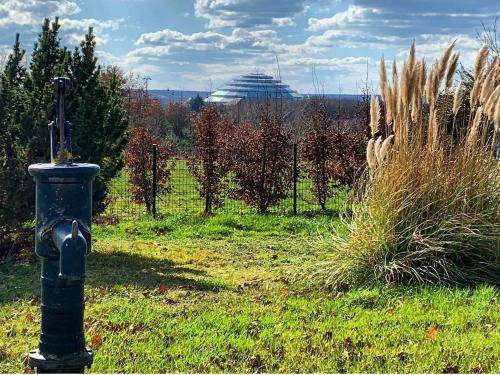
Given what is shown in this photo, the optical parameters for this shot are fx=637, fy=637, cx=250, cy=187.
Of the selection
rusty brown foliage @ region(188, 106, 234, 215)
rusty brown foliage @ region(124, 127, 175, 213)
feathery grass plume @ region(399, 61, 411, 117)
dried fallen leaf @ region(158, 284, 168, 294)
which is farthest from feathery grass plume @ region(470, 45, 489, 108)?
rusty brown foliage @ region(124, 127, 175, 213)

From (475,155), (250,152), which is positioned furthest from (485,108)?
(250,152)

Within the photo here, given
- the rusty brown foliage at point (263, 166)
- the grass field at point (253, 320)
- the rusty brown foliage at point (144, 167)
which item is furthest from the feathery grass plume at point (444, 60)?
the rusty brown foliage at point (144, 167)

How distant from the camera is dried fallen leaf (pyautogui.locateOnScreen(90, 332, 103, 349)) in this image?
4141 millimetres

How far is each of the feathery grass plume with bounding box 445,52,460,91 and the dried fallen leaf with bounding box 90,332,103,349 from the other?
156 inches

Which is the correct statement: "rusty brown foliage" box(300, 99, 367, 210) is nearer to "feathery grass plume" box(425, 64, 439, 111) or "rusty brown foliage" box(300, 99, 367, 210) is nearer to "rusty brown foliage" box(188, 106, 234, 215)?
"rusty brown foliage" box(188, 106, 234, 215)

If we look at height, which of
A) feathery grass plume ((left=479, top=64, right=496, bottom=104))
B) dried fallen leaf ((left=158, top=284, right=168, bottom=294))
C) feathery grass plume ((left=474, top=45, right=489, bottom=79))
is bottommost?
dried fallen leaf ((left=158, top=284, right=168, bottom=294))

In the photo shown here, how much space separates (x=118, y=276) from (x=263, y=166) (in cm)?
644

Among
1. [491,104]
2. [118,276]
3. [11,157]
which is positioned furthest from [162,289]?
[491,104]

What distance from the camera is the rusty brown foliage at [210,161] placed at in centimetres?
1253

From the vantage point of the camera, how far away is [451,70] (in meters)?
6.00

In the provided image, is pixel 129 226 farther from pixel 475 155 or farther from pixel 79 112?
pixel 475 155

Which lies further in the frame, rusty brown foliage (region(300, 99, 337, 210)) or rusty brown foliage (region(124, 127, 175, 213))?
rusty brown foliage (region(300, 99, 337, 210))

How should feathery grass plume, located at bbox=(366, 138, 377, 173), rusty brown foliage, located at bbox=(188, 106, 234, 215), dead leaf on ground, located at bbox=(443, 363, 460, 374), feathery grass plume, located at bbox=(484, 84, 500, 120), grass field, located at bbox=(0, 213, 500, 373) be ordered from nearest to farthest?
dead leaf on ground, located at bbox=(443, 363, 460, 374)
grass field, located at bbox=(0, 213, 500, 373)
feathery grass plume, located at bbox=(484, 84, 500, 120)
feathery grass plume, located at bbox=(366, 138, 377, 173)
rusty brown foliage, located at bbox=(188, 106, 234, 215)

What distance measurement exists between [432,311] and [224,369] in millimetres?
1917
